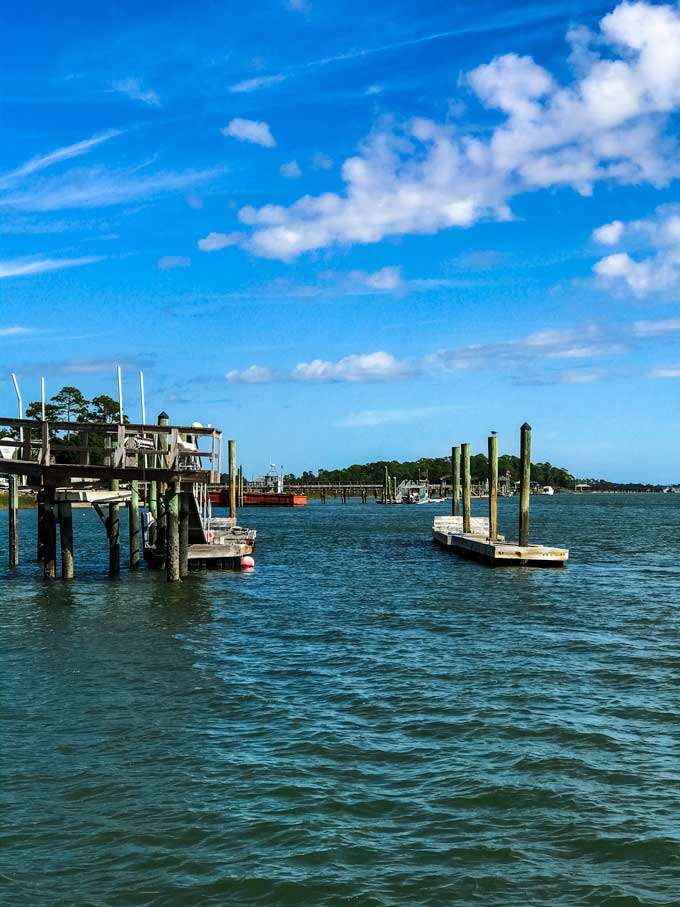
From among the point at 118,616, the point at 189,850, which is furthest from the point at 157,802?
the point at 118,616

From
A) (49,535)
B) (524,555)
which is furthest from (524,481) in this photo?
(49,535)

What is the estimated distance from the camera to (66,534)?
27.9m

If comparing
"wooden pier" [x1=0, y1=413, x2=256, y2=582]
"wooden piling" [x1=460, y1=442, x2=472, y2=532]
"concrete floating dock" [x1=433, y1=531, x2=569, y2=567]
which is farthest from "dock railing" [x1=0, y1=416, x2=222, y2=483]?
"wooden piling" [x1=460, y1=442, x2=472, y2=532]

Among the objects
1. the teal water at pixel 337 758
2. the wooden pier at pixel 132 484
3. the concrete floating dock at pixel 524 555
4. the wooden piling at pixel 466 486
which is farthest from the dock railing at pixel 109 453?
the wooden piling at pixel 466 486

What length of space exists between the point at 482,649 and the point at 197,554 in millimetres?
15049

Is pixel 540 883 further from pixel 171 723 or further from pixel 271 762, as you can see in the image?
pixel 171 723

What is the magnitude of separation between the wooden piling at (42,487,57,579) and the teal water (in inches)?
178

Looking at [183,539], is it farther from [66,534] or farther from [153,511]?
[153,511]

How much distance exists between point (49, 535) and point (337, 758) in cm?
1911

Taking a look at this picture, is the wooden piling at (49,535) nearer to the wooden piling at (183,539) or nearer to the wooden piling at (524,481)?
the wooden piling at (183,539)

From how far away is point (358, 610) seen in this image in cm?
2450

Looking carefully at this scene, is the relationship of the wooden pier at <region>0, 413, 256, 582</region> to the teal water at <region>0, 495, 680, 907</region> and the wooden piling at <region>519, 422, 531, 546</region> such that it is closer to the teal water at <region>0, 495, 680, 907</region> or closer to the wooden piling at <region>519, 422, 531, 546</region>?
the teal water at <region>0, 495, 680, 907</region>

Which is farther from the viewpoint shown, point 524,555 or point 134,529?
point 524,555

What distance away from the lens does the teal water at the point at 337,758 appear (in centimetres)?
819
